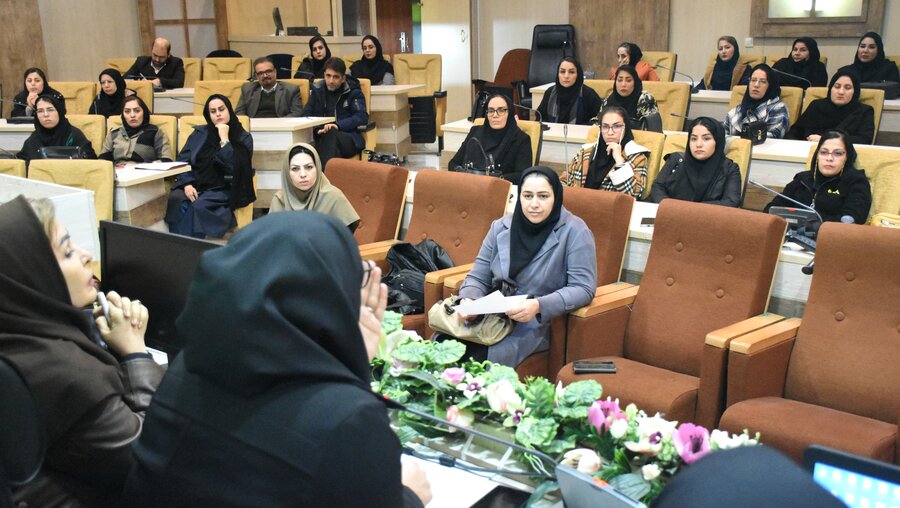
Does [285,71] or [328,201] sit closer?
[328,201]

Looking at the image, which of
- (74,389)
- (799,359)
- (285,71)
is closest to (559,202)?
(799,359)

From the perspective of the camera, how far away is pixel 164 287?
232cm

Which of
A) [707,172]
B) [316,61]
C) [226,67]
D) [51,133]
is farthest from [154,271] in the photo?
[226,67]

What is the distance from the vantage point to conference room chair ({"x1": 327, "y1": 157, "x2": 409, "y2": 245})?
14.5ft

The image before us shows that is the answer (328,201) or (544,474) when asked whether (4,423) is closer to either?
(544,474)

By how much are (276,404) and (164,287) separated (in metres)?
1.23

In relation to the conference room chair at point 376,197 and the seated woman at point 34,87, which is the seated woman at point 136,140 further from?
the conference room chair at point 376,197

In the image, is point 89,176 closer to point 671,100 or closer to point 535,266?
point 535,266

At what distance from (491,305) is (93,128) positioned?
4.26m

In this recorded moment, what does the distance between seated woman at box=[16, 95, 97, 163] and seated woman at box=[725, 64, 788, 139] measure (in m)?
4.74

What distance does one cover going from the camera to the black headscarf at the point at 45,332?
1.63 m

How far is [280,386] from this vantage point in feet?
4.03

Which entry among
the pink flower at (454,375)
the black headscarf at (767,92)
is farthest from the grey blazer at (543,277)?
the black headscarf at (767,92)

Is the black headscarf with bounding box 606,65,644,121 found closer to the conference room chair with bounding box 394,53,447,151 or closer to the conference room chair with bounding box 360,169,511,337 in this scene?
the conference room chair with bounding box 394,53,447,151
